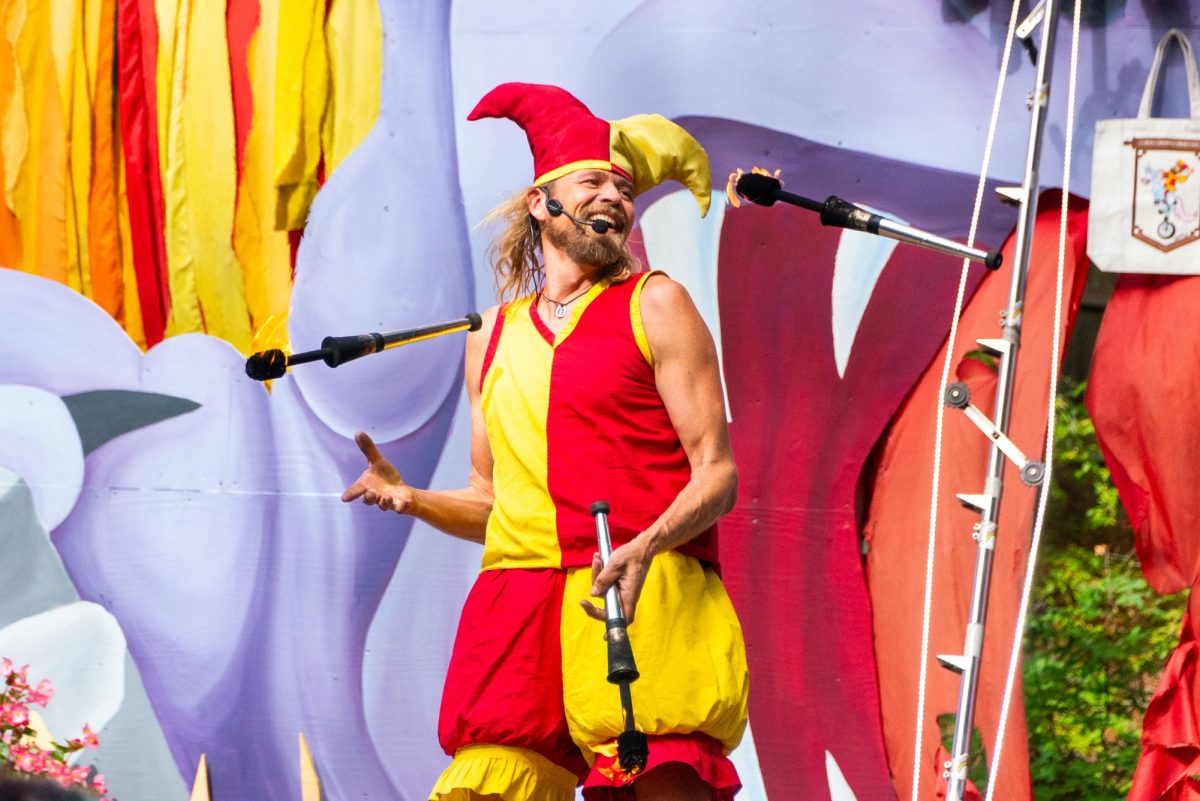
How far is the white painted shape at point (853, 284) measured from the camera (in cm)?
379

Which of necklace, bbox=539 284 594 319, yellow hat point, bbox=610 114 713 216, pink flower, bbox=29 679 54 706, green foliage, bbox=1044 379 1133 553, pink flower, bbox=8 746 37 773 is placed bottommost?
pink flower, bbox=8 746 37 773

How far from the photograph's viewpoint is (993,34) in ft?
12.3

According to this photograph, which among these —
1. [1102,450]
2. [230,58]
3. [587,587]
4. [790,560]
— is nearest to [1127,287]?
[1102,450]

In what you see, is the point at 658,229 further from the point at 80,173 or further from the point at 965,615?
the point at 80,173

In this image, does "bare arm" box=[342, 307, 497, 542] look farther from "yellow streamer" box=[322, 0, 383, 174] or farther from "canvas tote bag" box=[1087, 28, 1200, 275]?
"canvas tote bag" box=[1087, 28, 1200, 275]

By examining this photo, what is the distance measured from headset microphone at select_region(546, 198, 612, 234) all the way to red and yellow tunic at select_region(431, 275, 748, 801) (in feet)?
0.35

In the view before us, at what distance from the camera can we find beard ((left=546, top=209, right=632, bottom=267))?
114 inches

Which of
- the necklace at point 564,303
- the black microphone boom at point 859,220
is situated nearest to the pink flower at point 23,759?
the necklace at point 564,303

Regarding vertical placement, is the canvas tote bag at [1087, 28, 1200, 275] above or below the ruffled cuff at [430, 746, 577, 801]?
above

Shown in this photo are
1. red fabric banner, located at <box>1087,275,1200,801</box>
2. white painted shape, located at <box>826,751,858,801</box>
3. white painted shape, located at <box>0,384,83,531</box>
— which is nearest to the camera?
red fabric banner, located at <box>1087,275,1200,801</box>

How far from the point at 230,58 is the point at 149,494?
108cm

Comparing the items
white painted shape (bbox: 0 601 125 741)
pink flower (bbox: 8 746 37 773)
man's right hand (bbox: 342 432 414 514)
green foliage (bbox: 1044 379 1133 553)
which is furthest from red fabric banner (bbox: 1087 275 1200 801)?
pink flower (bbox: 8 746 37 773)

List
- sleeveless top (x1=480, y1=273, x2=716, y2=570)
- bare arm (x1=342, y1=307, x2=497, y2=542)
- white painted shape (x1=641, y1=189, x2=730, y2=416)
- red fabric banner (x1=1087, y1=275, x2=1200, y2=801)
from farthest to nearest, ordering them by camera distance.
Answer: white painted shape (x1=641, y1=189, x2=730, y2=416), red fabric banner (x1=1087, y1=275, x2=1200, y2=801), bare arm (x1=342, y1=307, x2=497, y2=542), sleeveless top (x1=480, y1=273, x2=716, y2=570)

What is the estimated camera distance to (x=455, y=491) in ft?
9.89
